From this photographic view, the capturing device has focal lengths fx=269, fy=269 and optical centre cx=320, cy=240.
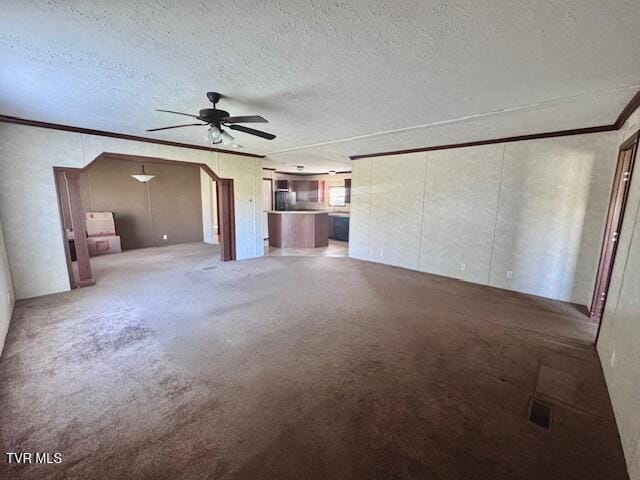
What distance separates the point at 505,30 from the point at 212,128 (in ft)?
8.63

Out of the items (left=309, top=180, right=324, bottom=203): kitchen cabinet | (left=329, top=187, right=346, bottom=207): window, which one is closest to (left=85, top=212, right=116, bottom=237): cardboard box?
(left=309, top=180, right=324, bottom=203): kitchen cabinet

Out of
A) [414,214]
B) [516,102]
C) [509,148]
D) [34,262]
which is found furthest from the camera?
[414,214]

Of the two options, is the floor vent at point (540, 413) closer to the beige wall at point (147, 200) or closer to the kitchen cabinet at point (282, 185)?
the beige wall at point (147, 200)

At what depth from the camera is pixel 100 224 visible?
684cm

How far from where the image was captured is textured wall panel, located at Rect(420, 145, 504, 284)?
184 inches

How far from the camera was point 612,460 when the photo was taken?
1600 millimetres

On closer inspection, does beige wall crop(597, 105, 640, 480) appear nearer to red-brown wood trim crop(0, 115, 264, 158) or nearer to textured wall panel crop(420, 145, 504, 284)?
textured wall panel crop(420, 145, 504, 284)

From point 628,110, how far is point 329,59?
11.2ft

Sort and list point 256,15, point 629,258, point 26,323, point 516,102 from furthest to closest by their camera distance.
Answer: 1. point 26,323
2. point 516,102
3. point 629,258
4. point 256,15

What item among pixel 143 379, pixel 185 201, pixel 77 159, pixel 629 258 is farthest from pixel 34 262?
pixel 629 258

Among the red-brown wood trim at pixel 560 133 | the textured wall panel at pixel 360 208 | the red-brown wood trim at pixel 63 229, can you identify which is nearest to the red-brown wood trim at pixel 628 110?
the red-brown wood trim at pixel 560 133

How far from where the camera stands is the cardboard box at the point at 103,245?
21.7 feet

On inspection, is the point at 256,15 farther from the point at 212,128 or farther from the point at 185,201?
the point at 185,201

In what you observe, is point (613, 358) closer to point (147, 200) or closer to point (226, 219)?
point (226, 219)
